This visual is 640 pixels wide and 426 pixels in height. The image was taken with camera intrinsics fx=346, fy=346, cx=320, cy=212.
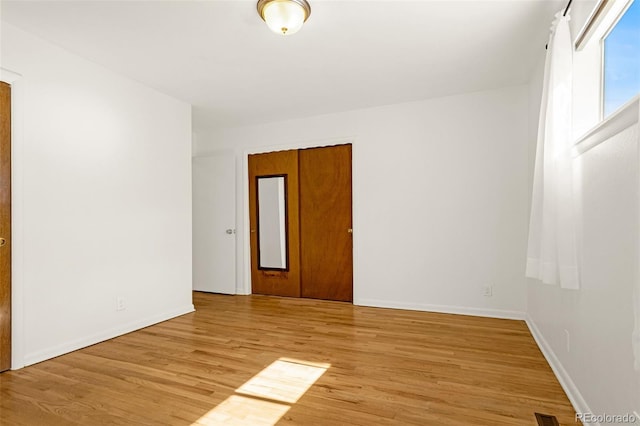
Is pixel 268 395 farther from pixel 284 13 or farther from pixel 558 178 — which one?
pixel 284 13

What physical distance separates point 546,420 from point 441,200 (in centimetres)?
247

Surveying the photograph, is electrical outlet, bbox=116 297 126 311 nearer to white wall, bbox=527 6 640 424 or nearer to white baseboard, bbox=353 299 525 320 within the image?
white baseboard, bbox=353 299 525 320

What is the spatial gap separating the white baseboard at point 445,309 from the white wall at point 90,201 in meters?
2.20

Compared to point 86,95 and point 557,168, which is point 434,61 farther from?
point 86,95

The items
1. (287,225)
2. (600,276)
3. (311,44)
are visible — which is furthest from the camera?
(287,225)

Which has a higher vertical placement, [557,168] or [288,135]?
[288,135]

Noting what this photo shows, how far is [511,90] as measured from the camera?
12.0ft

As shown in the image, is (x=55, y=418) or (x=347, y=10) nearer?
(x=55, y=418)

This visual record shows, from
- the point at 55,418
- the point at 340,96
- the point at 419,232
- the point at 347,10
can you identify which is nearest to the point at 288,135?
the point at 340,96

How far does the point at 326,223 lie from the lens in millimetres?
4570

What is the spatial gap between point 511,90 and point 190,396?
13.1 feet

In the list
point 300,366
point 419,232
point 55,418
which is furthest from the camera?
point 419,232

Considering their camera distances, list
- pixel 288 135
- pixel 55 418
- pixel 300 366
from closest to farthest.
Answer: pixel 55 418 → pixel 300 366 → pixel 288 135

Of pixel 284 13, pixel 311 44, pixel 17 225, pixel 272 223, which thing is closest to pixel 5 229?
pixel 17 225
